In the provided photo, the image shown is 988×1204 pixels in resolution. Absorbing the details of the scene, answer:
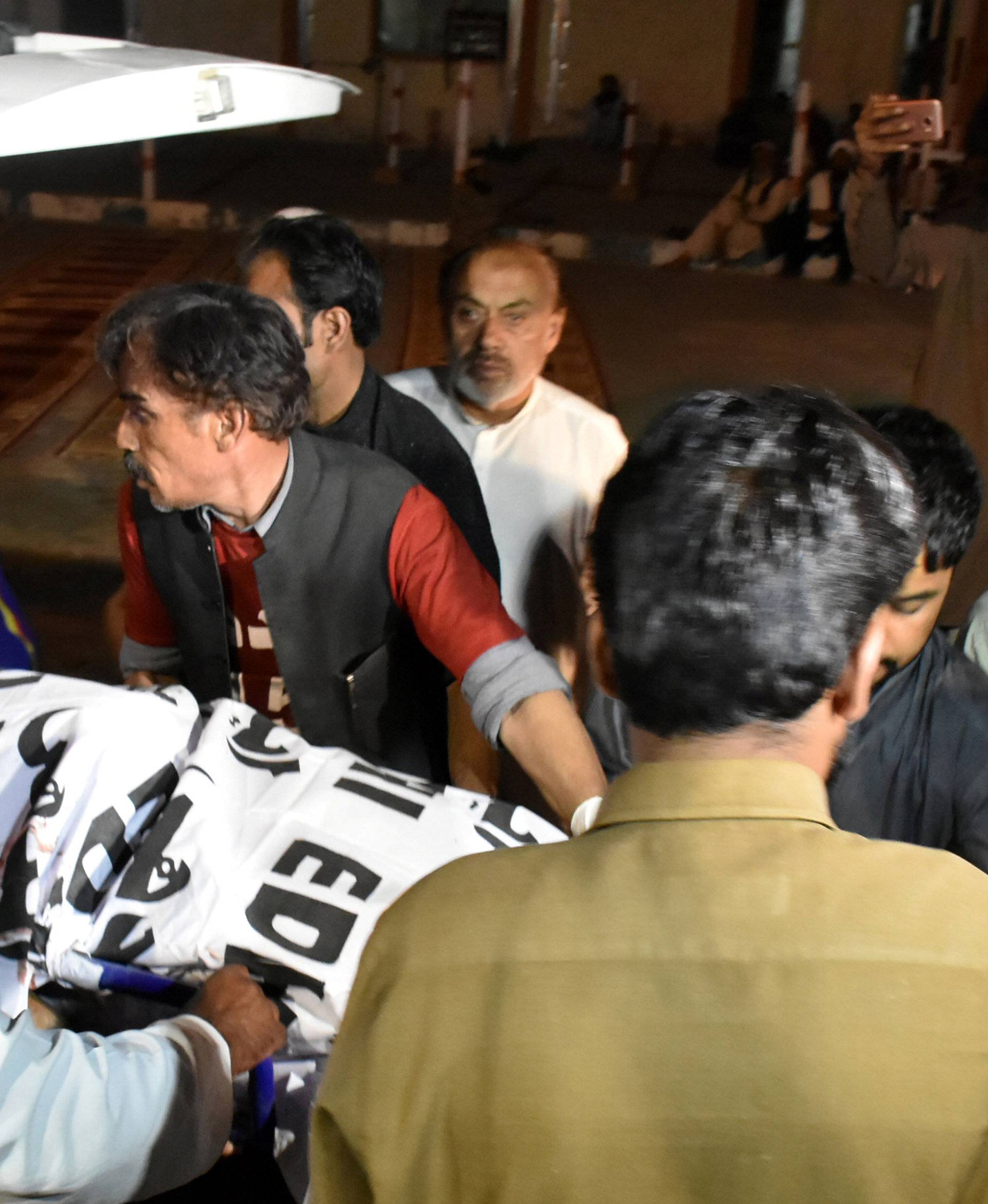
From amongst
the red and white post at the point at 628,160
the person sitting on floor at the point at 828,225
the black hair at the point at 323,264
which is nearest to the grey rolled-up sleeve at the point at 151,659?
the black hair at the point at 323,264

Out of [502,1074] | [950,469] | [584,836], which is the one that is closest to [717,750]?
[584,836]

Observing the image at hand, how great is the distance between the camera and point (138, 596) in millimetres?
1910

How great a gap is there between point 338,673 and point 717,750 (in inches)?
45.2

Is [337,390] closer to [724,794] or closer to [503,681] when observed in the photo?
[503,681]

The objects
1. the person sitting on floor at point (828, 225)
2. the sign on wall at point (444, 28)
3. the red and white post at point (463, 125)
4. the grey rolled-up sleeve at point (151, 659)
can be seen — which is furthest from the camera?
the sign on wall at point (444, 28)

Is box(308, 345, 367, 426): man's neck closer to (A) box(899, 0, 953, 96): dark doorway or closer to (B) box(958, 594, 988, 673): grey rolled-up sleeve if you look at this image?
(B) box(958, 594, 988, 673): grey rolled-up sleeve

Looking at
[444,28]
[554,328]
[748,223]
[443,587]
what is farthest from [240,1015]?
[444,28]

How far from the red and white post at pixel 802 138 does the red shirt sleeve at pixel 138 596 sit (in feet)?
27.3

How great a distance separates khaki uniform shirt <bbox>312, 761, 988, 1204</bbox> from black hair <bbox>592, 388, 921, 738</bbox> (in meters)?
0.06

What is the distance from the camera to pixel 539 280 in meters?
2.27

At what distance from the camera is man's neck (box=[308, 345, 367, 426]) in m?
2.07

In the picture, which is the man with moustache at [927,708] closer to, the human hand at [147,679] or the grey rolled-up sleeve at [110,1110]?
the grey rolled-up sleeve at [110,1110]

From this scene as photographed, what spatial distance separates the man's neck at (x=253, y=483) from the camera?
5.44ft

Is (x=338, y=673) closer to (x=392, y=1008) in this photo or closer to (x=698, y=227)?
(x=392, y=1008)
